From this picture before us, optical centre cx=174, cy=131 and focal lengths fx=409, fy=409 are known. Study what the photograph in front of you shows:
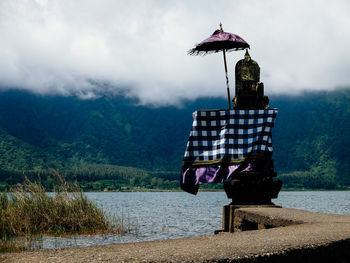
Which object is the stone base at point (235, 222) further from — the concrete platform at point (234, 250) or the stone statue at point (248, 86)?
the concrete platform at point (234, 250)

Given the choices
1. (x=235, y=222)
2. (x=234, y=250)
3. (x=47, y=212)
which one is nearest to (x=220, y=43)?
(x=235, y=222)

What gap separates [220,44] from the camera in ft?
34.8

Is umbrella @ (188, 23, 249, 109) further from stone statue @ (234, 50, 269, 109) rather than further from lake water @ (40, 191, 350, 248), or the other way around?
lake water @ (40, 191, 350, 248)

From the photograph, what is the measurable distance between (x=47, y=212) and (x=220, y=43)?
10.8 metres

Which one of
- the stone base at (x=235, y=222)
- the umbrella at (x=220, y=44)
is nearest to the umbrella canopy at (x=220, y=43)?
the umbrella at (x=220, y=44)

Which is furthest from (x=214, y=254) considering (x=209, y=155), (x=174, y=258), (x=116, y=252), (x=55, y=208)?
(x=55, y=208)

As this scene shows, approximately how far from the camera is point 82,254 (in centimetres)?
455

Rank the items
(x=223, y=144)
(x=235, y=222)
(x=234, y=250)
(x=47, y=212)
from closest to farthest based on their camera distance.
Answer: (x=234, y=250), (x=235, y=222), (x=223, y=144), (x=47, y=212)

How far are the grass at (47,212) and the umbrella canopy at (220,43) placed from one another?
9.28 meters

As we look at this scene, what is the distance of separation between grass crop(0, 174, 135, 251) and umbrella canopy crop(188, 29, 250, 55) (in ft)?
30.4

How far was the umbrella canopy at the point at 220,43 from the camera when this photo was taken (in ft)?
34.0

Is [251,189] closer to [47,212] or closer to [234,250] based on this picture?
[234,250]

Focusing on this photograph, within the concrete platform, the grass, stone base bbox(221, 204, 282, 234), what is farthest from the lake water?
the concrete platform

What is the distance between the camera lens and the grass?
16297 millimetres
